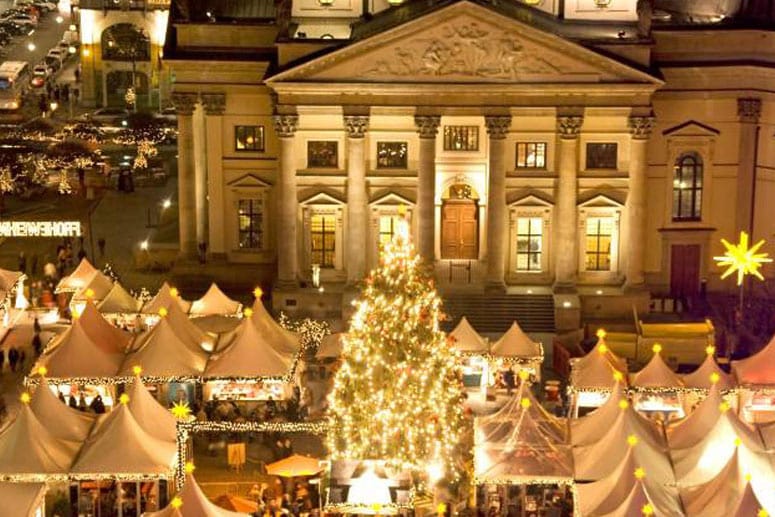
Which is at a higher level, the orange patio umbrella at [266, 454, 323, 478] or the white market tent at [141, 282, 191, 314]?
the white market tent at [141, 282, 191, 314]

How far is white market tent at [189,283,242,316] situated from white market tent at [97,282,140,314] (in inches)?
92.8

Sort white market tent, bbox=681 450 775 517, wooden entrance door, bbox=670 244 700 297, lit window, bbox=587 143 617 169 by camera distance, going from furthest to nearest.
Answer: wooden entrance door, bbox=670 244 700 297 < lit window, bbox=587 143 617 169 < white market tent, bbox=681 450 775 517

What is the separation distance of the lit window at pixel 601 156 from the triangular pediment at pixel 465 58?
12.0 feet

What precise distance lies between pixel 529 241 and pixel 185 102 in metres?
16.0

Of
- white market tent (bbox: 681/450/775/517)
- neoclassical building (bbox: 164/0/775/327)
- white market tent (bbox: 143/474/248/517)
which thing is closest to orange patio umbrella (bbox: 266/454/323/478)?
white market tent (bbox: 143/474/248/517)

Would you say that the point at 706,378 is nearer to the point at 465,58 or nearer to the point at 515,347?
the point at 515,347

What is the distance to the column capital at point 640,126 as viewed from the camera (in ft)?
222

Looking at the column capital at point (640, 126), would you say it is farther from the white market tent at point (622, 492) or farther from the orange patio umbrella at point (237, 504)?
the orange patio umbrella at point (237, 504)

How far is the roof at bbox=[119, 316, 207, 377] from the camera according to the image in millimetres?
55219

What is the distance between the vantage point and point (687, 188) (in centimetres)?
7106

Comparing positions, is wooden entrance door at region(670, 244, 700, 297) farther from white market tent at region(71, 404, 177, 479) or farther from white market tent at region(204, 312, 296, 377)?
white market tent at region(71, 404, 177, 479)

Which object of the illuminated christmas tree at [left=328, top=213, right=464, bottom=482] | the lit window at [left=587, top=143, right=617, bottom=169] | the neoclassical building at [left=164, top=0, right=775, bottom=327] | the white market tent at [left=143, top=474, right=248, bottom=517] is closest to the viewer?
the white market tent at [left=143, top=474, right=248, bottom=517]

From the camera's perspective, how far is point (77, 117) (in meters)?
120

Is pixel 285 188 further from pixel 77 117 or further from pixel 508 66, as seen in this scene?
pixel 77 117
